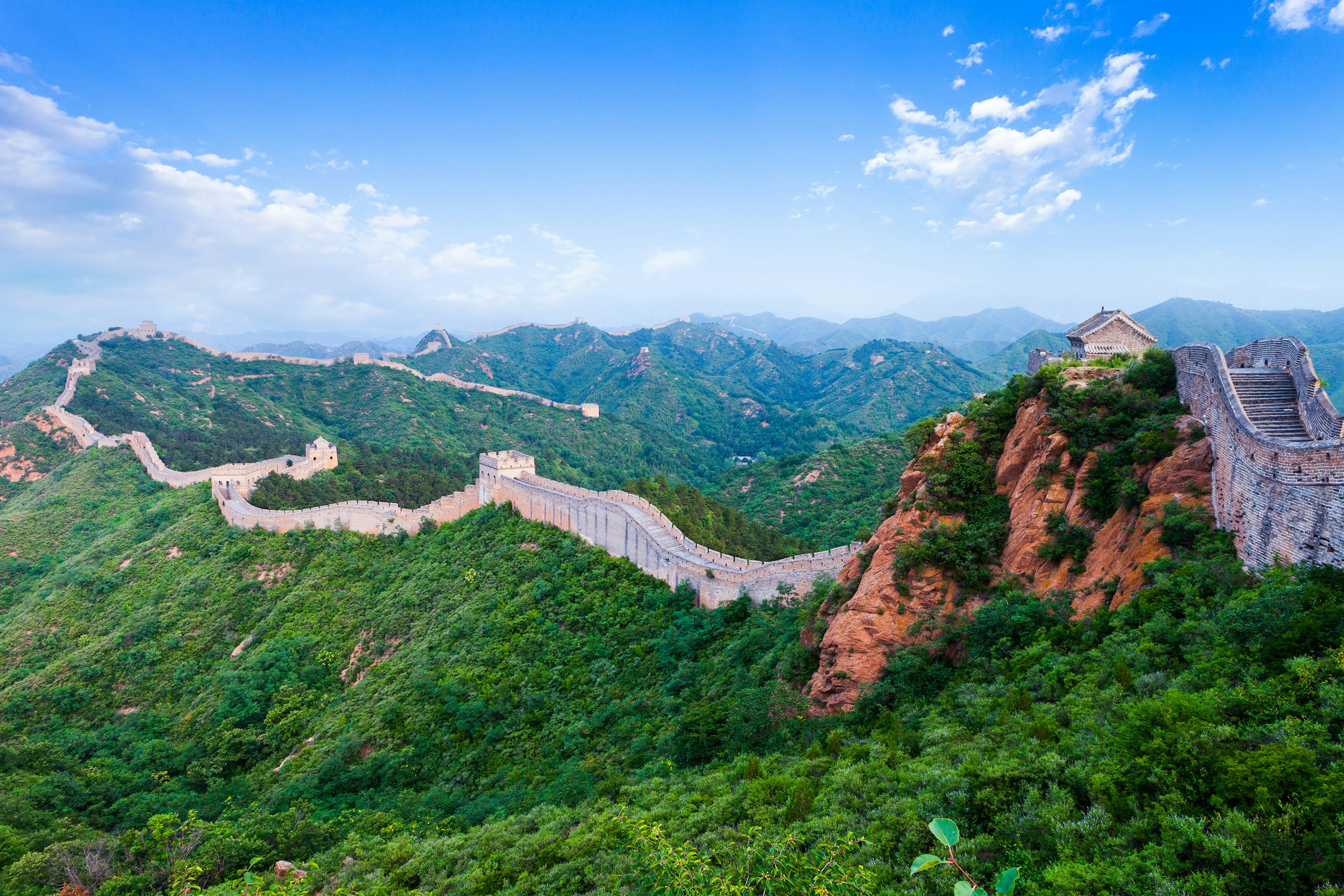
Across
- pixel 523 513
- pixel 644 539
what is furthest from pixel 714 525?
pixel 523 513

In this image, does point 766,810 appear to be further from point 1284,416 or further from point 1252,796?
point 1284,416

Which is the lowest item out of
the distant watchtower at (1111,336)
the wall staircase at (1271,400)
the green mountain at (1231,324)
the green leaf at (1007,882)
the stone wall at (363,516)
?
the stone wall at (363,516)

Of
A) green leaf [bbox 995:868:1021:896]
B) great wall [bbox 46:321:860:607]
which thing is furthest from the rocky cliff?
green leaf [bbox 995:868:1021:896]

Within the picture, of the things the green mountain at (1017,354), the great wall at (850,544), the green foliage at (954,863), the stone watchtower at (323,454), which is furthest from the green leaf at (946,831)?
the green mountain at (1017,354)

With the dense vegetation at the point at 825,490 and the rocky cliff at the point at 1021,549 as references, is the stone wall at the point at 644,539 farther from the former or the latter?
the dense vegetation at the point at 825,490

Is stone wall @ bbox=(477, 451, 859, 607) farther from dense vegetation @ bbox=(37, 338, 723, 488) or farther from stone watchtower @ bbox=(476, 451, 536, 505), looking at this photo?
dense vegetation @ bbox=(37, 338, 723, 488)

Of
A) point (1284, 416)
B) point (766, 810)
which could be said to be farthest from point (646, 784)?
point (1284, 416)

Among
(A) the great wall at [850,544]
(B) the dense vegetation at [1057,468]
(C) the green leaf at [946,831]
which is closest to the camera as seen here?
(C) the green leaf at [946,831]
